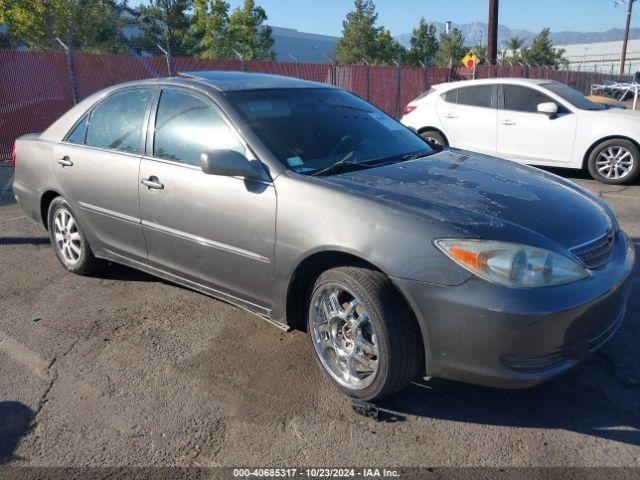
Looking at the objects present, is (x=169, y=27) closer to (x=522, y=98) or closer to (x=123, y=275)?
(x=522, y=98)

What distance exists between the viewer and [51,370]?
3.40 meters

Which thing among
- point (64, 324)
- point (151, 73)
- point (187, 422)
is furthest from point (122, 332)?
point (151, 73)

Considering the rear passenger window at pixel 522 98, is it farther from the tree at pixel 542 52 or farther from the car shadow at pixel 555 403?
the tree at pixel 542 52

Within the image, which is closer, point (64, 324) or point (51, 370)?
point (51, 370)

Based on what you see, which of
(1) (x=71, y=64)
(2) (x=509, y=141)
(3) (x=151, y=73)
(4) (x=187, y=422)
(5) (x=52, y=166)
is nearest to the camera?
(4) (x=187, y=422)

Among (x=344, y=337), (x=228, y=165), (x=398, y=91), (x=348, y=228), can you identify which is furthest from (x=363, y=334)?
(x=398, y=91)

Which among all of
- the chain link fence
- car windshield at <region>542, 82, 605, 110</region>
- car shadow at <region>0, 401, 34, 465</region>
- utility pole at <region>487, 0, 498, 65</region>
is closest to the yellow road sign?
utility pole at <region>487, 0, 498, 65</region>

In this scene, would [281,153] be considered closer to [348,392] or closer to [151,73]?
[348,392]

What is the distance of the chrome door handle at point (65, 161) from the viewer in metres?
4.55

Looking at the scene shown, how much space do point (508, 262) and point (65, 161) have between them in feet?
11.9

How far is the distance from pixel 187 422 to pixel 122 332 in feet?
4.06

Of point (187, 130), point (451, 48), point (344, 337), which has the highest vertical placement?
point (451, 48)

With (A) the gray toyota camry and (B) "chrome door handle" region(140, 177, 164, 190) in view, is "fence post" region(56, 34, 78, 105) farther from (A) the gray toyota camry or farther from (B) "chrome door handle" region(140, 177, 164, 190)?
(B) "chrome door handle" region(140, 177, 164, 190)

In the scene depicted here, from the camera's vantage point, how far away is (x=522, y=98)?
8.98 meters
